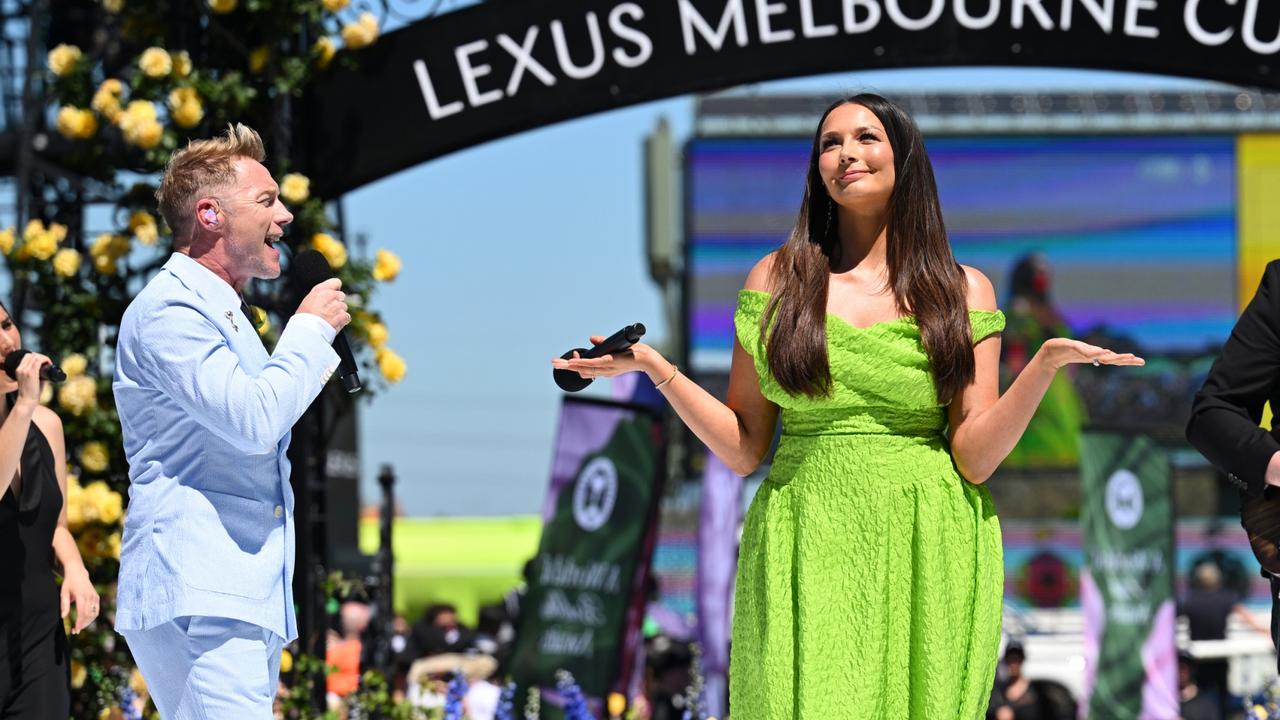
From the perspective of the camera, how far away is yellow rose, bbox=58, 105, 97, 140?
5.68 meters

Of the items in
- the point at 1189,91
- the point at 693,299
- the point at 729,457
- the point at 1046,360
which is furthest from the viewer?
the point at 1189,91

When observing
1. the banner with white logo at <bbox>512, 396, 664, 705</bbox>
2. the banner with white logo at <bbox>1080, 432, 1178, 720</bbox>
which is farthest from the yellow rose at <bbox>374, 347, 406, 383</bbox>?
the banner with white logo at <bbox>1080, 432, 1178, 720</bbox>

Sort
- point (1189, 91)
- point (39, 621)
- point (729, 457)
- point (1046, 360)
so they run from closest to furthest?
point (1046, 360), point (729, 457), point (39, 621), point (1189, 91)

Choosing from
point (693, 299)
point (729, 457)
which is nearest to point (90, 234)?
point (729, 457)

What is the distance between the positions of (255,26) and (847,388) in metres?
3.30

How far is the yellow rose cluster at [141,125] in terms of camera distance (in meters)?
5.55

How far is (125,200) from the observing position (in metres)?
5.84

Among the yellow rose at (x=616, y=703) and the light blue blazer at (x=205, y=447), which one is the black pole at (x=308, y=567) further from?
the light blue blazer at (x=205, y=447)

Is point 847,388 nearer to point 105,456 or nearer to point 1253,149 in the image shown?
point 105,456

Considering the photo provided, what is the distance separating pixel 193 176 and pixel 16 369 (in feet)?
2.40

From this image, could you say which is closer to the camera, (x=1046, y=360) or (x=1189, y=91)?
(x=1046, y=360)

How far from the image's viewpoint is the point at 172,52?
229 inches

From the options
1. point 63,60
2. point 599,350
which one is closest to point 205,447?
point 599,350

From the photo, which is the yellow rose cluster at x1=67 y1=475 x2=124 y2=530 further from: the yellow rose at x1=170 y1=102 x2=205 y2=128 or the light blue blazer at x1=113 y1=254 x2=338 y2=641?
the light blue blazer at x1=113 y1=254 x2=338 y2=641
